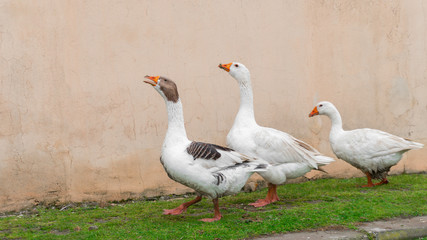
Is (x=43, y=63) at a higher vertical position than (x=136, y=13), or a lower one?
lower

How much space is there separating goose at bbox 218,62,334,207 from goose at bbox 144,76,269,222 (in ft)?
2.48

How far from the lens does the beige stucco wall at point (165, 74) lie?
21.4 feet

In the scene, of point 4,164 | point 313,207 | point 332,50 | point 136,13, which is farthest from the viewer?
point 332,50

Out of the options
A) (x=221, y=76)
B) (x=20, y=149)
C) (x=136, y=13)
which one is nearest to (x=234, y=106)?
(x=221, y=76)

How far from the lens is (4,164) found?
21.0 ft

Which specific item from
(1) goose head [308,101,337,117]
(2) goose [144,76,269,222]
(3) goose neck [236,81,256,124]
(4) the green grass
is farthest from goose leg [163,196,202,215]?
(1) goose head [308,101,337,117]

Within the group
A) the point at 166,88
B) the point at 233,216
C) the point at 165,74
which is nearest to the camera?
the point at 166,88

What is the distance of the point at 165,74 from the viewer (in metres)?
7.20

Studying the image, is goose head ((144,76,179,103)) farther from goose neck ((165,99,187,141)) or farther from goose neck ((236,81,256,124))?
goose neck ((236,81,256,124))

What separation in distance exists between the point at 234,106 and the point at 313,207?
2259mm

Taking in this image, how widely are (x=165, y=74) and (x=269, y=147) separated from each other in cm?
197

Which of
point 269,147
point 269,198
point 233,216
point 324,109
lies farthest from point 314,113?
point 233,216

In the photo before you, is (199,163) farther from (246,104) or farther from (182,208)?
(246,104)

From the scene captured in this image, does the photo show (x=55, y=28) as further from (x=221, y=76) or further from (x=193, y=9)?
(x=221, y=76)
